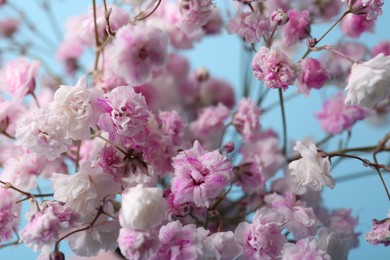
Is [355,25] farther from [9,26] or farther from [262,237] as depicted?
[9,26]

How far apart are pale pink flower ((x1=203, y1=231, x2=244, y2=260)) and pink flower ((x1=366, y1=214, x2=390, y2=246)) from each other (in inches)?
4.8

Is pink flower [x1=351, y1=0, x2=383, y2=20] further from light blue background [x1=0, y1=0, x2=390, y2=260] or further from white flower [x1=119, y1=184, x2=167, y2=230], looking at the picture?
light blue background [x1=0, y1=0, x2=390, y2=260]

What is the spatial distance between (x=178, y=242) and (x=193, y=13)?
0.76 ft

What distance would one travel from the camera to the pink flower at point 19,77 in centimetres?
64

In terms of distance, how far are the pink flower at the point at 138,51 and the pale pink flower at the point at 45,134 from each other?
90mm

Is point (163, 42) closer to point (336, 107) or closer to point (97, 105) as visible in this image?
point (97, 105)

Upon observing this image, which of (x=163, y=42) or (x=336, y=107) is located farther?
(x=336, y=107)

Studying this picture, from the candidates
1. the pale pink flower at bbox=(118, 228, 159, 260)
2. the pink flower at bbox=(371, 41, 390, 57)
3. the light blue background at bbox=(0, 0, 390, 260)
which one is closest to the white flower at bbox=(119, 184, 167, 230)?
the pale pink flower at bbox=(118, 228, 159, 260)

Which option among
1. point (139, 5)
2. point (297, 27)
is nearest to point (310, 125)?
point (297, 27)

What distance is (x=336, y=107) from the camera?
2.38ft

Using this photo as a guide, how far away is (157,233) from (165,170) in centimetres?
11

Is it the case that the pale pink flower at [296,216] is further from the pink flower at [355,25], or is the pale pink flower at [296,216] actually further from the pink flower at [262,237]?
the pink flower at [355,25]

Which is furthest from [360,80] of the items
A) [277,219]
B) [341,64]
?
[341,64]

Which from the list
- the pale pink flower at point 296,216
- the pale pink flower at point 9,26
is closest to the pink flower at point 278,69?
the pale pink flower at point 296,216
